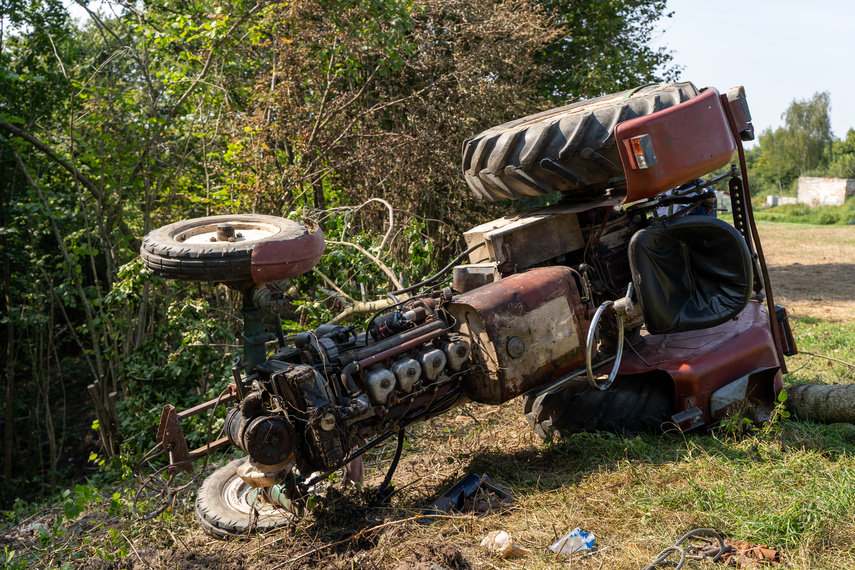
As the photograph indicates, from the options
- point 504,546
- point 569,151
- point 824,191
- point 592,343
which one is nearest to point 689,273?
point 592,343

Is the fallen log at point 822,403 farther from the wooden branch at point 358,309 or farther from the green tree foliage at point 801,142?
the green tree foliage at point 801,142

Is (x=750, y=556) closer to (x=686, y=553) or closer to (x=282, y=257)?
(x=686, y=553)

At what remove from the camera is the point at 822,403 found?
4590 millimetres

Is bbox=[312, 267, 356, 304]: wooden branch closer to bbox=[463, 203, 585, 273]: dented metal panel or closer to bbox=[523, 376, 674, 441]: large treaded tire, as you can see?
bbox=[463, 203, 585, 273]: dented metal panel

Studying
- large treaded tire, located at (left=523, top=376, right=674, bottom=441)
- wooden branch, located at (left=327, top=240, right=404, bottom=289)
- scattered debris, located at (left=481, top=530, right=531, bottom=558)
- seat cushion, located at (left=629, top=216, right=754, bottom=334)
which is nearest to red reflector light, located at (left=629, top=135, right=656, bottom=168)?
seat cushion, located at (left=629, top=216, right=754, bottom=334)

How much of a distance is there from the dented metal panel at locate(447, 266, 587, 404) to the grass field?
0.62 metres

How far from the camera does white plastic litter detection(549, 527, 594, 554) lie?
10.3ft

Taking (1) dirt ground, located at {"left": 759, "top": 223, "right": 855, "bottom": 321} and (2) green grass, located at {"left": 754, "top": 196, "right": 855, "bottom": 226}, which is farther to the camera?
(2) green grass, located at {"left": 754, "top": 196, "right": 855, "bottom": 226}

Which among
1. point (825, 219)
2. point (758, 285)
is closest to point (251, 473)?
point (758, 285)

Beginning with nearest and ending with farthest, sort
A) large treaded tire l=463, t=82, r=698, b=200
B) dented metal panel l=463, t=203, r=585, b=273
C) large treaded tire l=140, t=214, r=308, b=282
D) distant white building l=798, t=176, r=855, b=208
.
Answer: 1. large treaded tire l=140, t=214, r=308, b=282
2. large treaded tire l=463, t=82, r=698, b=200
3. dented metal panel l=463, t=203, r=585, b=273
4. distant white building l=798, t=176, r=855, b=208

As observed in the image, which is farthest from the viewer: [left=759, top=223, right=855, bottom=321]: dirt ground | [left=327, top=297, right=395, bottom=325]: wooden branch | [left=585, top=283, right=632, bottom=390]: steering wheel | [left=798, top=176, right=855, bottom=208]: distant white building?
[left=798, top=176, right=855, bottom=208]: distant white building

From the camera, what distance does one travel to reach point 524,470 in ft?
13.7

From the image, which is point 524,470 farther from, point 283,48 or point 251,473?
point 283,48

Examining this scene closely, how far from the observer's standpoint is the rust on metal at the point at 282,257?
134 inches
